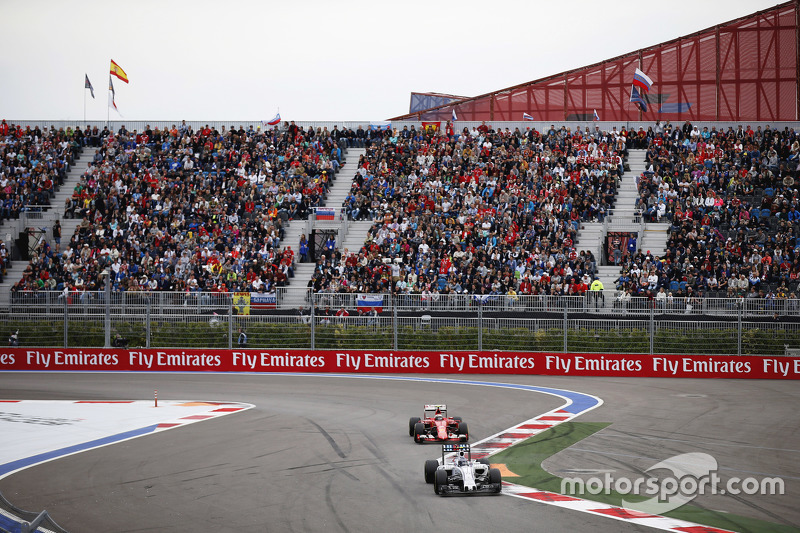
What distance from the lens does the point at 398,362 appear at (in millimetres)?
27656

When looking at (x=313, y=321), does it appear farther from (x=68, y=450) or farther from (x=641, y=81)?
(x=641, y=81)

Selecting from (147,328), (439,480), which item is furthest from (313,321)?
(439,480)

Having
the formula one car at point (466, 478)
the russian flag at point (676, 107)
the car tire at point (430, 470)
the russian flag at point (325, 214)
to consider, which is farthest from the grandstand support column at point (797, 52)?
the formula one car at point (466, 478)

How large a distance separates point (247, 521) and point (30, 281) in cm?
2710

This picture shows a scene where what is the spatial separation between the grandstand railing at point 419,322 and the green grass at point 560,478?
1004 centimetres

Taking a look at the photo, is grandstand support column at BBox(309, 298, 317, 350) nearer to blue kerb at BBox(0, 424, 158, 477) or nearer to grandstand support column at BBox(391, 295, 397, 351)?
grandstand support column at BBox(391, 295, 397, 351)

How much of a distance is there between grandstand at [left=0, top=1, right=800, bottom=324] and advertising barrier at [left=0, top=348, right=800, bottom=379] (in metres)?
1.77

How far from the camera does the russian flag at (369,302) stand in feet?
90.4

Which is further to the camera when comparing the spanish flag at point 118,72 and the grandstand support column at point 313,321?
the spanish flag at point 118,72

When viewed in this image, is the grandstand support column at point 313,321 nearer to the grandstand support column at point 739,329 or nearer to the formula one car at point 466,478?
the grandstand support column at point 739,329

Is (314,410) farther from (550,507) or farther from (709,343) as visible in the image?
(709,343)

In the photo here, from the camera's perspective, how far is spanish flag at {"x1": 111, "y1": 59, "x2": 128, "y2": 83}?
43494 mm

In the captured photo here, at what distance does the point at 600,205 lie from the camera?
3438 centimetres

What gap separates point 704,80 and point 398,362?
1070 inches
